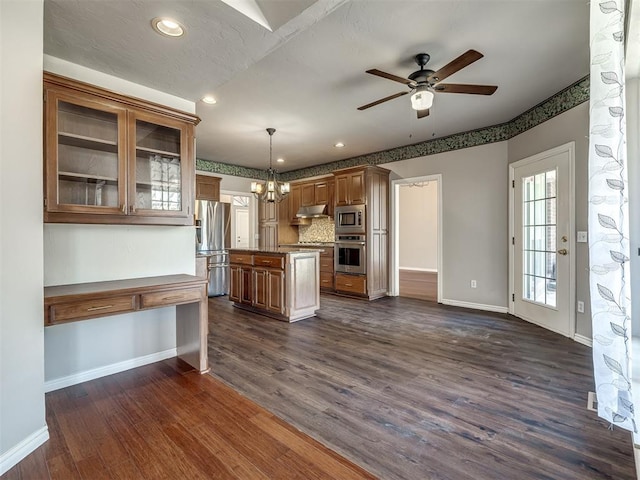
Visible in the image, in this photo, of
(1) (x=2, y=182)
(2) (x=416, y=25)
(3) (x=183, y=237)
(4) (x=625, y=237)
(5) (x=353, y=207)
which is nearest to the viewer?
(4) (x=625, y=237)

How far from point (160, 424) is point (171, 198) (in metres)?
1.64

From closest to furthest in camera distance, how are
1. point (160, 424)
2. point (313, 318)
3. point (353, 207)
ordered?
point (160, 424)
point (313, 318)
point (353, 207)

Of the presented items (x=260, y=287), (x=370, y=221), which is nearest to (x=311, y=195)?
(x=370, y=221)

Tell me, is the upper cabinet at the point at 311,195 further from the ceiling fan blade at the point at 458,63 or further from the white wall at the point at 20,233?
the white wall at the point at 20,233

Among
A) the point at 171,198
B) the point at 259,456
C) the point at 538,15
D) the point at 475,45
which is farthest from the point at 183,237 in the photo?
the point at 538,15

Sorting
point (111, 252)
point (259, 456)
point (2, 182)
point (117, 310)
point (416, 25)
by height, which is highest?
point (416, 25)

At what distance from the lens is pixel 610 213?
4.17 ft

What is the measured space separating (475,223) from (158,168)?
4309 mm

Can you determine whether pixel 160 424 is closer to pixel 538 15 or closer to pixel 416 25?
pixel 416 25

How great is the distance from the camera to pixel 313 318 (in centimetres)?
426

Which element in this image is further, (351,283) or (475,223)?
(351,283)

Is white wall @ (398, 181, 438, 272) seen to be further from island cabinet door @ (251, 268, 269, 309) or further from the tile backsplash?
island cabinet door @ (251, 268, 269, 309)

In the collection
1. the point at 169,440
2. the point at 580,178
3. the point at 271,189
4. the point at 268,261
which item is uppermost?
the point at 271,189

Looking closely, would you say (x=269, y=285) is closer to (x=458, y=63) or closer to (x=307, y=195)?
(x=307, y=195)
